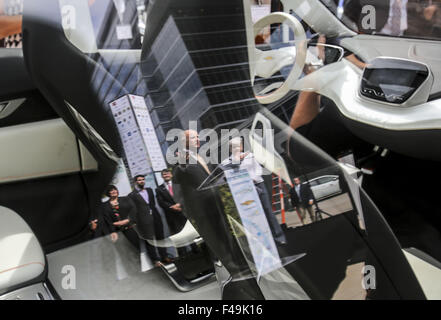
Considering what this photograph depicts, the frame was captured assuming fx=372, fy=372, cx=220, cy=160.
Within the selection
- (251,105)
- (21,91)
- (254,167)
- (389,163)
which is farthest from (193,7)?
(21,91)

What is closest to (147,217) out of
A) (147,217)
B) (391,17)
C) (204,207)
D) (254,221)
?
(147,217)

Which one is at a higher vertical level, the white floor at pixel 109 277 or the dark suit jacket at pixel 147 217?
the dark suit jacket at pixel 147 217

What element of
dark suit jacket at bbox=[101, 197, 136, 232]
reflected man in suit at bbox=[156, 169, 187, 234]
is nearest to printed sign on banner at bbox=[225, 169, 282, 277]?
reflected man in suit at bbox=[156, 169, 187, 234]

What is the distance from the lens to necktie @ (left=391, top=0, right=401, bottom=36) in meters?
0.62

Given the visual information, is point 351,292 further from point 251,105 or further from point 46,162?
point 46,162

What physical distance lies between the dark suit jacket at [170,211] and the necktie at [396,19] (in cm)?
49

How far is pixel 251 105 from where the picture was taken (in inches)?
26.6

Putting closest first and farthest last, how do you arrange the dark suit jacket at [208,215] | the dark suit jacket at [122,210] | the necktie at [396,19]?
the necktie at [396,19]
the dark suit jacket at [208,215]
the dark suit jacket at [122,210]

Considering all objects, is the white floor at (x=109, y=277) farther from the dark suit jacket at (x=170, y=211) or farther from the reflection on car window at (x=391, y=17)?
the reflection on car window at (x=391, y=17)

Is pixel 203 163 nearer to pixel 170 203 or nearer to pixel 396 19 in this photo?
pixel 170 203

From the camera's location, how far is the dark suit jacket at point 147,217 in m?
0.80

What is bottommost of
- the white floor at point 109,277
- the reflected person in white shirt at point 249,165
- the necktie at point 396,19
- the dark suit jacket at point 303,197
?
the white floor at point 109,277

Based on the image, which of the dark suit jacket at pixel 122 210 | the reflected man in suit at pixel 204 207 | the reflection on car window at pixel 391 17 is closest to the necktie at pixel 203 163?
the reflected man in suit at pixel 204 207
